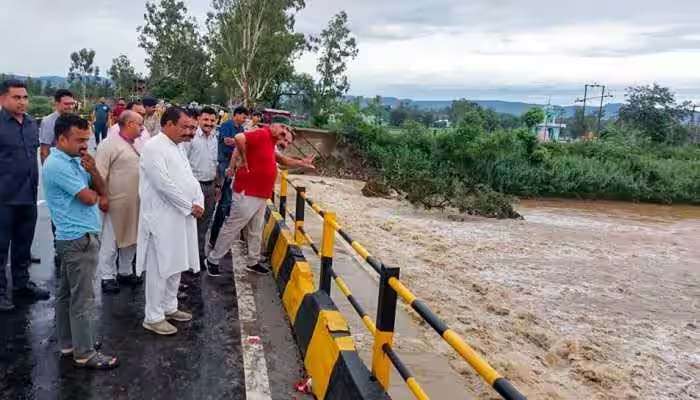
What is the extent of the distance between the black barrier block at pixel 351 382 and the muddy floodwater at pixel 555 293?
180 centimetres

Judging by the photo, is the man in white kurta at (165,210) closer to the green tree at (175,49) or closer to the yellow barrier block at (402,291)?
the yellow barrier block at (402,291)

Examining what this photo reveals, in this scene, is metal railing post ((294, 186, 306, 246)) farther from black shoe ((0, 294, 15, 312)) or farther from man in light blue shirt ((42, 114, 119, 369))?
black shoe ((0, 294, 15, 312))

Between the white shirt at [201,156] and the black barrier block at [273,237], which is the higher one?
the white shirt at [201,156]

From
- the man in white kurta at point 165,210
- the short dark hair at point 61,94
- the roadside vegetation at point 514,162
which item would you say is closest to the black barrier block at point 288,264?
the man in white kurta at point 165,210

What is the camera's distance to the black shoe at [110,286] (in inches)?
225

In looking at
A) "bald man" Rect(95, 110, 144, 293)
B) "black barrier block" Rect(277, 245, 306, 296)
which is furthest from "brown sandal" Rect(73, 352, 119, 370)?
"black barrier block" Rect(277, 245, 306, 296)

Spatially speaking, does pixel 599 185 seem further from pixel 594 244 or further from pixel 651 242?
pixel 594 244

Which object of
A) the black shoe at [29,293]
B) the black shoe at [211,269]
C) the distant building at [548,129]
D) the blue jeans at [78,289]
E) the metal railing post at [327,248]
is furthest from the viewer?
the distant building at [548,129]

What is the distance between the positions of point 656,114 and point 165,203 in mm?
44743

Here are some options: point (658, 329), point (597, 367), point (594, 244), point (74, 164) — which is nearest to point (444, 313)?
point (597, 367)

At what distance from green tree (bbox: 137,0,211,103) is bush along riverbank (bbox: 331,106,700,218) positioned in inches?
1280

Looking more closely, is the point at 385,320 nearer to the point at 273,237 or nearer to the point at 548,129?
the point at 273,237

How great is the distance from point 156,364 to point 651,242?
48.2ft

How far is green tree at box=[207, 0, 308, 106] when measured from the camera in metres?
38.0
